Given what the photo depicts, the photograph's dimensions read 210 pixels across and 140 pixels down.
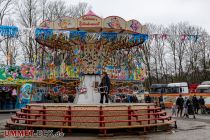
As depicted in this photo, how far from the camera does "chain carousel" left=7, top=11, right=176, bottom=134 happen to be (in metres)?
15.7

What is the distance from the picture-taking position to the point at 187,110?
83.8ft

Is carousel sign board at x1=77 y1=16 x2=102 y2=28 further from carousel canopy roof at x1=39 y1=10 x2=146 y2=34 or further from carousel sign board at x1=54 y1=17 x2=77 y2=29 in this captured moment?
carousel sign board at x1=54 y1=17 x2=77 y2=29

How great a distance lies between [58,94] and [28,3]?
2051cm

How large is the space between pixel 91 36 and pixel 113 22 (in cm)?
193

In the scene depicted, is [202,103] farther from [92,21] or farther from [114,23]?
[92,21]

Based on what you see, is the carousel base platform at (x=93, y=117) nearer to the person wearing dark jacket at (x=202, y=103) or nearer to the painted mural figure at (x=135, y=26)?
the painted mural figure at (x=135, y=26)

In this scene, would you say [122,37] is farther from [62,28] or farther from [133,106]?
[133,106]

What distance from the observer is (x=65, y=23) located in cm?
2223

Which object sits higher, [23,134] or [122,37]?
[122,37]

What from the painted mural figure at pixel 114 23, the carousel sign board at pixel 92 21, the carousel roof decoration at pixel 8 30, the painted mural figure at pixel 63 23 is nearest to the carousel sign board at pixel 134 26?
the painted mural figure at pixel 114 23

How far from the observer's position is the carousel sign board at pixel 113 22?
71.4 ft

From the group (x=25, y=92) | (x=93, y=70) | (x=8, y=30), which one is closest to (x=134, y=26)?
(x=93, y=70)

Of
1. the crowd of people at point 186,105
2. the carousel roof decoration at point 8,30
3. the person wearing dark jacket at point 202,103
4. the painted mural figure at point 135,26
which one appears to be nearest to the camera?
the carousel roof decoration at point 8,30

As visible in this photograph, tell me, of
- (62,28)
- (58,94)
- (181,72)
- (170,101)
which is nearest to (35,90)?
(58,94)
